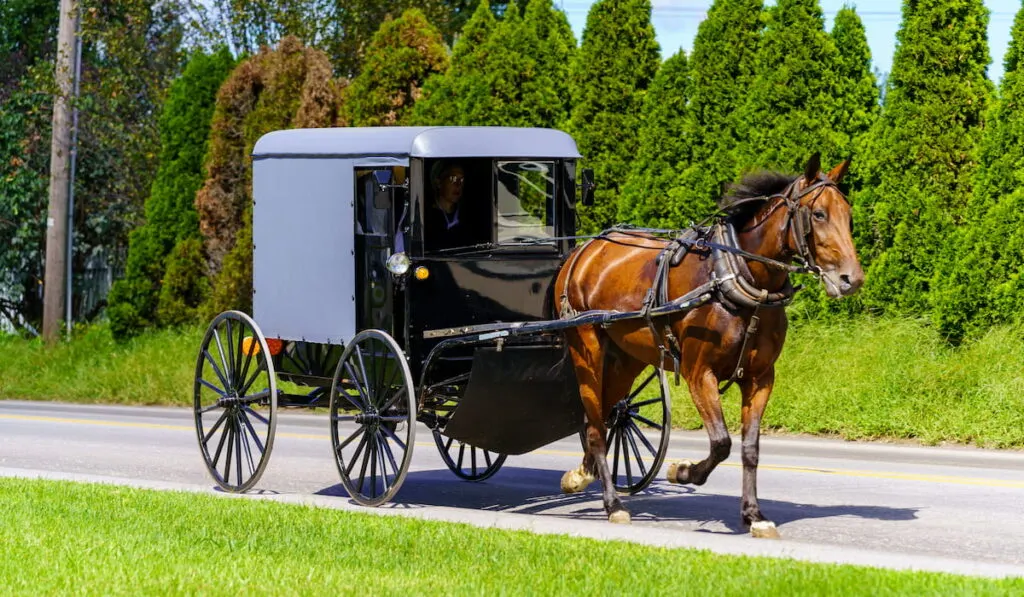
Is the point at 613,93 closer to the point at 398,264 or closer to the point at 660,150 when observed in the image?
the point at 660,150

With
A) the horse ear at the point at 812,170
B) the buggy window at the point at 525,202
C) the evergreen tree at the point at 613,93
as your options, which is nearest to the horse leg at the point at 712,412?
the horse ear at the point at 812,170

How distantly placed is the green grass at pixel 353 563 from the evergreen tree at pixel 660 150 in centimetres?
1000

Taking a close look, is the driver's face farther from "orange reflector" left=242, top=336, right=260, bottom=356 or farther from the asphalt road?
the asphalt road

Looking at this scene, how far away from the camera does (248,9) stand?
26078 millimetres

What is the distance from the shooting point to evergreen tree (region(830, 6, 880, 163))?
17.0 meters

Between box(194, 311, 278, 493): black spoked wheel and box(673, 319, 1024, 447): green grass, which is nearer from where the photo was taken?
box(194, 311, 278, 493): black spoked wheel

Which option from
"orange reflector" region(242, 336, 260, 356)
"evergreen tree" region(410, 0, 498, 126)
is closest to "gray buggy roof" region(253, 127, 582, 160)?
"orange reflector" region(242, 336, 260, 356)

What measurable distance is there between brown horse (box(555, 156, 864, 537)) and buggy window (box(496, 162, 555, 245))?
145 cm

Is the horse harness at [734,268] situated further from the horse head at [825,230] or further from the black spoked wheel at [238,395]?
the black spoked wheel at [238,395]

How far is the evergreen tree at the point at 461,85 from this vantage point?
68.8 ft

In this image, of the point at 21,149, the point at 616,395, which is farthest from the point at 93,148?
the point at 616,395

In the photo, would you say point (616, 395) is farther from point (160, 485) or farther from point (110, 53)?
point (110, 53)

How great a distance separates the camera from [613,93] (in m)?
19.4

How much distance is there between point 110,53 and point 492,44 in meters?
9.06
